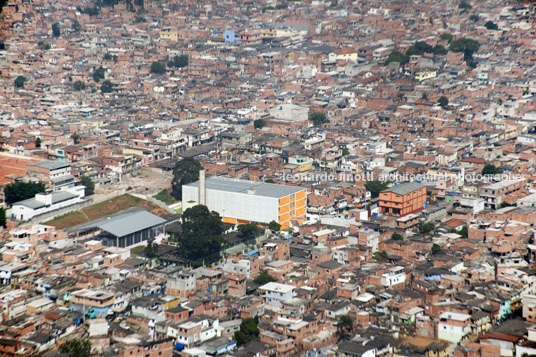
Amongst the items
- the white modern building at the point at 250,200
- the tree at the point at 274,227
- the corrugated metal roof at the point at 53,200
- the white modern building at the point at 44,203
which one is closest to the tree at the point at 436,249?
the tree at the point at 274,227

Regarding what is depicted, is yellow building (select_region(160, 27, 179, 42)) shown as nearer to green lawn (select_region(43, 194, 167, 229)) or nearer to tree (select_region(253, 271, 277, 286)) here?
green lawn (select_region(43, 194, 167, 229))

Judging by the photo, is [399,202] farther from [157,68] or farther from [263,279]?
[157,68]

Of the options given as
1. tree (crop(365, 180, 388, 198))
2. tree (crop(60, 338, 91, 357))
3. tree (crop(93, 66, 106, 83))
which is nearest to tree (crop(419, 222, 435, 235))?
tree (crop(365, 180, 388, 198))

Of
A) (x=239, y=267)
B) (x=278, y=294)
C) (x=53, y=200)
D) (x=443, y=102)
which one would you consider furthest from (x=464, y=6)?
(x=278, y=294)

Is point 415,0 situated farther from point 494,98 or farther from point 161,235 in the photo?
point 161,235

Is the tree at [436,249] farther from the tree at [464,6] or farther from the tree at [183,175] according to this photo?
the tree at [464,6]
